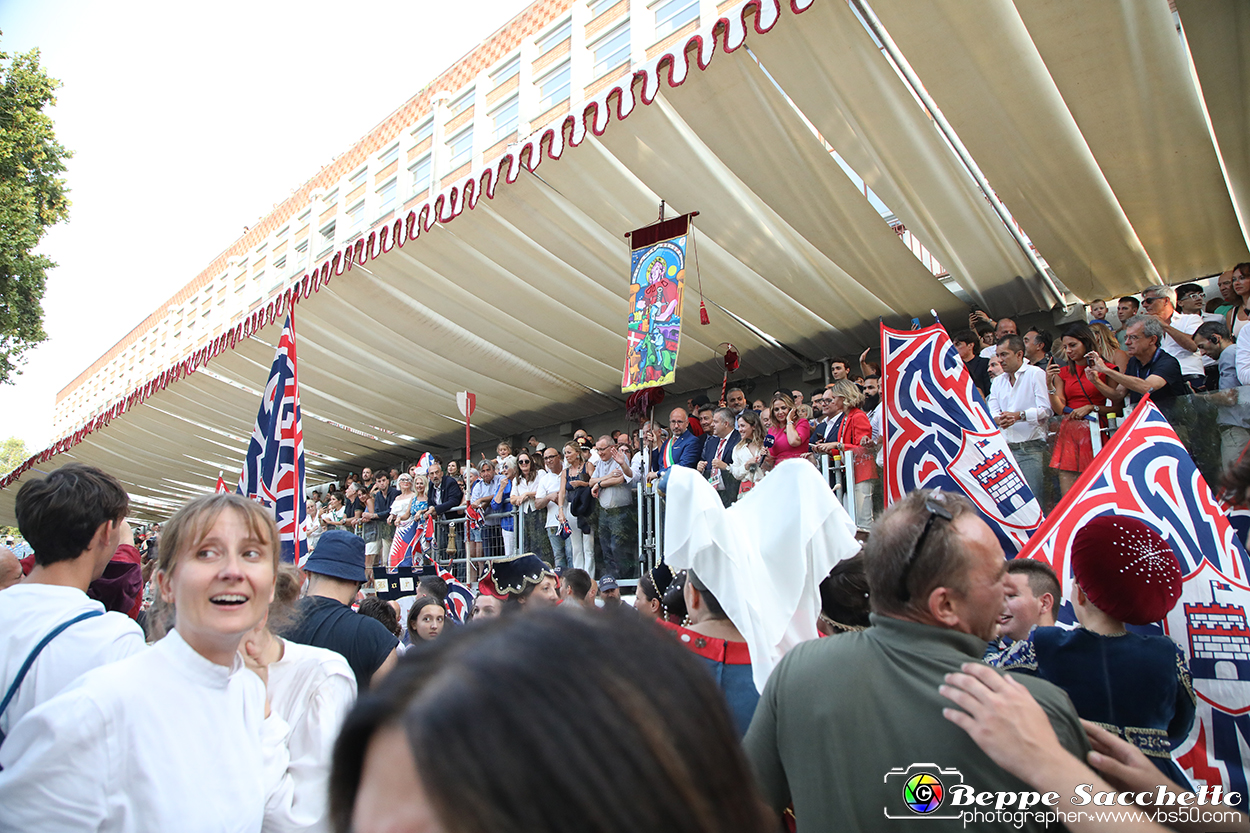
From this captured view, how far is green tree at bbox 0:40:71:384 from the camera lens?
43.4 ft

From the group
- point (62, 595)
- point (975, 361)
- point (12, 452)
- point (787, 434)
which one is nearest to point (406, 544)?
point (787, 434)

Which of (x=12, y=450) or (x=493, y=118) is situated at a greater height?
(x=493, y=118)

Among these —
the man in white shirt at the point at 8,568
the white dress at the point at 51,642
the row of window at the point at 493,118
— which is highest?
the row of window at the point at 493,118

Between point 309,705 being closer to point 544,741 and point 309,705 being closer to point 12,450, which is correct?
point 544,741

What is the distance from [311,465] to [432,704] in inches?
737

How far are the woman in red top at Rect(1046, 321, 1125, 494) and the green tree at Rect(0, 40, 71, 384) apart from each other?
1572cm

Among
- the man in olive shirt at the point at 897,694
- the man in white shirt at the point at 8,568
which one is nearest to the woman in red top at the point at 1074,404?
the man in olive shirt at the point at 897,694

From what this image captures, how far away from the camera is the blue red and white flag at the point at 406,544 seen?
10664 millimetres

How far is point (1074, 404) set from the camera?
20.2 feet

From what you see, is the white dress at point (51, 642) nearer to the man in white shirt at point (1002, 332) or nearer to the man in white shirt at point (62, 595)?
the man in white shirt at point (62, 595)

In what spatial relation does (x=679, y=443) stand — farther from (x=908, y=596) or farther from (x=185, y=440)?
(x=185, y=440)

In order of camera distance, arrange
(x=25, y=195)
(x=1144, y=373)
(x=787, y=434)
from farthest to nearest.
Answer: (x=25, y=195) → (x=787, y=434) → (x=1144, y=373)

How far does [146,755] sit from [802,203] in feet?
22.3

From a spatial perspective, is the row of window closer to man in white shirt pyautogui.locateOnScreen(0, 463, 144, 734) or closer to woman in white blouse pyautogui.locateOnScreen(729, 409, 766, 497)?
woman in white blouse pyautogui.locateOnScreen(729, 409, 766, 497)
